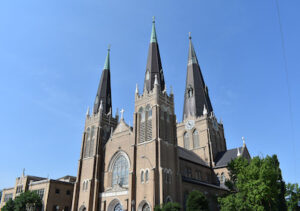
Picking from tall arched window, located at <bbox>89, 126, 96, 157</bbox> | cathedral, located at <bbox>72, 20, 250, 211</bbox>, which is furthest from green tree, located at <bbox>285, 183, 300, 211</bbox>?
tall arched window, located at <bbox>89, 126, 96, 157</bbox>

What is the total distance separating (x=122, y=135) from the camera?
132ft

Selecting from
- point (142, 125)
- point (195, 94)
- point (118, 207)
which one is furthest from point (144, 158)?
point (195, 94)

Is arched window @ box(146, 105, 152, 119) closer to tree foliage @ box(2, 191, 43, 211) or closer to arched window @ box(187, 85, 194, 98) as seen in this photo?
tree foliage @ box(2, 191, 43, 211)

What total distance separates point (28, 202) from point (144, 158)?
66.4ft

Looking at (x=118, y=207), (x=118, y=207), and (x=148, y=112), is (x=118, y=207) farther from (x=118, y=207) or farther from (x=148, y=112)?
(x=148, y=112)

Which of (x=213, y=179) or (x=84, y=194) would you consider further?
(x=213, y=179)

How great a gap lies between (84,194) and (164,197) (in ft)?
47.1

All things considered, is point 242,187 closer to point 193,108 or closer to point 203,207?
point 203,207

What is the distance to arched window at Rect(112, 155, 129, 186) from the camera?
36969 millimetres

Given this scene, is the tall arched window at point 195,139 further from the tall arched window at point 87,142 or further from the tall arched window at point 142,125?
the tall arched window at point 87,142

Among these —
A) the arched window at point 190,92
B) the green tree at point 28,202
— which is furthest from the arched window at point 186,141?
the green tree at point 28,202

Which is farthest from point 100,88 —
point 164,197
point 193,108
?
point 164,197

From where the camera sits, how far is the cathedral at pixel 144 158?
109 feet

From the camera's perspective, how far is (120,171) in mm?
38000
